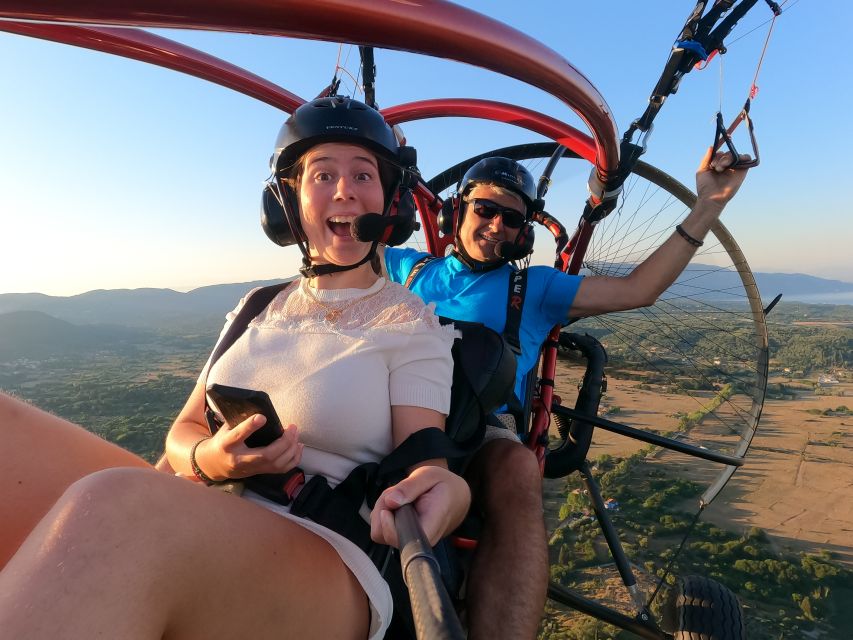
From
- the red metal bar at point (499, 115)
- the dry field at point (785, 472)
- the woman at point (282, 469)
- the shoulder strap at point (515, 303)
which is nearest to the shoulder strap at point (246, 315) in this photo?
the woman at point (282, 469)

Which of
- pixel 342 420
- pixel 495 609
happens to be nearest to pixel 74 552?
pixel 342 420

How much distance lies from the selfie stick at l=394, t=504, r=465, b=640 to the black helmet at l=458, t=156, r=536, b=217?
8.39 feet

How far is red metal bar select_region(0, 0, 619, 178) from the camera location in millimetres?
689

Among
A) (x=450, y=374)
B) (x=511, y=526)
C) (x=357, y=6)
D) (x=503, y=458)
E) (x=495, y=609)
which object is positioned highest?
(x=357, y=6)

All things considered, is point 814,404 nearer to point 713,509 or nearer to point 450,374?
point 713,509

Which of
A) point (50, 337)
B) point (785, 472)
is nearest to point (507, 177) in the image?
point (785, 472)

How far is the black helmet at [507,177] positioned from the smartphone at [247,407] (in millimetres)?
2321

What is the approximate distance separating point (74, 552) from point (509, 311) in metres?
2.42

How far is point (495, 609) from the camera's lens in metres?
1.70

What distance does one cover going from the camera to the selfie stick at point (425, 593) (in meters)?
0.59

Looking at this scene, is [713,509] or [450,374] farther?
[713,509]

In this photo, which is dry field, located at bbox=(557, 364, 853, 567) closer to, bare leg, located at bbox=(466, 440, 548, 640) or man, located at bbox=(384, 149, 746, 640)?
man, located at bbox=(384, 149, 746, 640)

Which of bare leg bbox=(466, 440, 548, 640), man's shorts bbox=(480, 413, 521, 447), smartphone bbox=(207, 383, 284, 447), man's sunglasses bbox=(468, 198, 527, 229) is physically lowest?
bare leg bbox=(466, 440, 548, 640)

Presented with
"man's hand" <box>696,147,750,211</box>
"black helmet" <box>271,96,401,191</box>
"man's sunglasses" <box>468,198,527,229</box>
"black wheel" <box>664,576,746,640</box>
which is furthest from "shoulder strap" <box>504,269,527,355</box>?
"black wheel" <box>664,576,746,640</box>
